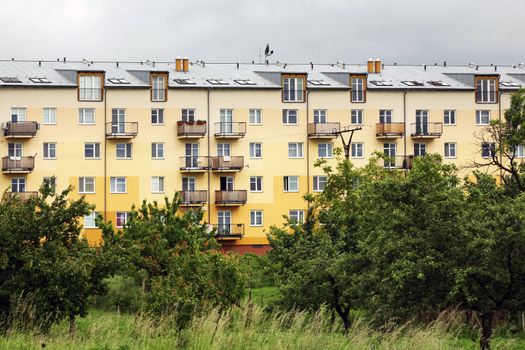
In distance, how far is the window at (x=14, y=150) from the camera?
236 ft

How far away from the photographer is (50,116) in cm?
7269

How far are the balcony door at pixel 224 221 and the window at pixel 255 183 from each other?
263 cm

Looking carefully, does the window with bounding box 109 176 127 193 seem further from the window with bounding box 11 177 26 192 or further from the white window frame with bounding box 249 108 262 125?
the white window frame with bounding box 249 108 262 125

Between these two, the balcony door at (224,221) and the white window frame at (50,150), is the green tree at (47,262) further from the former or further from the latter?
the balcony door at (224,221)

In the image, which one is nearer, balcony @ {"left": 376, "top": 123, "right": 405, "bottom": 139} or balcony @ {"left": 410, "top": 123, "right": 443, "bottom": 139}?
balcony @ {"left": 376, "top": 123, "right": 405, "bottom": 139}

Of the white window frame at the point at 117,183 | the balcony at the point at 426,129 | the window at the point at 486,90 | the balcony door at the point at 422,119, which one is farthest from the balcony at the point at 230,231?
the window at the point at 486,90

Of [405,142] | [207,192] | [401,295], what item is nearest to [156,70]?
[207,192]

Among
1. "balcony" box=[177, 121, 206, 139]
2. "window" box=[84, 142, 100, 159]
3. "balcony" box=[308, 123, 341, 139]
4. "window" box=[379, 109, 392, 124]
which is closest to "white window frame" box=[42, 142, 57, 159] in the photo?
"window" box=[84, 142, 100, 159]

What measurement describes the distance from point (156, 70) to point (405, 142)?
1988cm

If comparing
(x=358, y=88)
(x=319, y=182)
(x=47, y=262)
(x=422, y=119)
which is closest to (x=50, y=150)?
(x=319, y=182)

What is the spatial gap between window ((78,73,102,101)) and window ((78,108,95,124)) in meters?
0.80

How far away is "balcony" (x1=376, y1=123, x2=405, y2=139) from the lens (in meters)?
77.0

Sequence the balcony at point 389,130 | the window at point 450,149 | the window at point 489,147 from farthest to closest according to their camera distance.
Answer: the window at point 450,149 < the balcony at point 389,130 < the window at point 489,147

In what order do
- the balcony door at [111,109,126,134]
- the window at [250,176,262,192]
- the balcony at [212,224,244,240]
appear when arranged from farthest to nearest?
the window at [250,176,262,192], the balcony at [212,224,244,240], the balcony door at [111,109,126,134]
